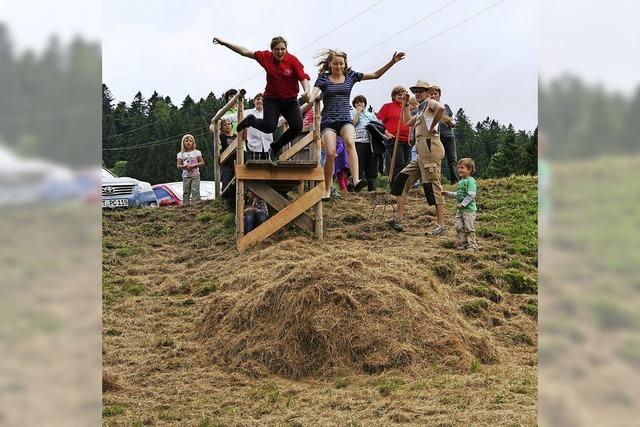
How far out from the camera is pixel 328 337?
24.6 ft

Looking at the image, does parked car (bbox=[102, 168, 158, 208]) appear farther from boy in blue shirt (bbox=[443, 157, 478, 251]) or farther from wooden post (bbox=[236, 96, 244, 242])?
boy in blue shirt (bbox=[443, 157, 478, 251])

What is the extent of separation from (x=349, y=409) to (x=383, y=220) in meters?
6.29

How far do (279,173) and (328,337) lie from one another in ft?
13.9

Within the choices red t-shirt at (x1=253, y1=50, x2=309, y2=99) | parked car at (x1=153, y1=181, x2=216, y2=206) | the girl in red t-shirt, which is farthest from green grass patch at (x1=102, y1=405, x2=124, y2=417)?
parked car at (x1=153, y1=181, x2=216, y2=206)

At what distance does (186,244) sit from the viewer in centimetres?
1264

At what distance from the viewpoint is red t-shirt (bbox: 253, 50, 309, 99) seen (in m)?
9.60

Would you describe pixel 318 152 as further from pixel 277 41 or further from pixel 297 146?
pixel 277 41

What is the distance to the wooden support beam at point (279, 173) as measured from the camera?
36.9ft
